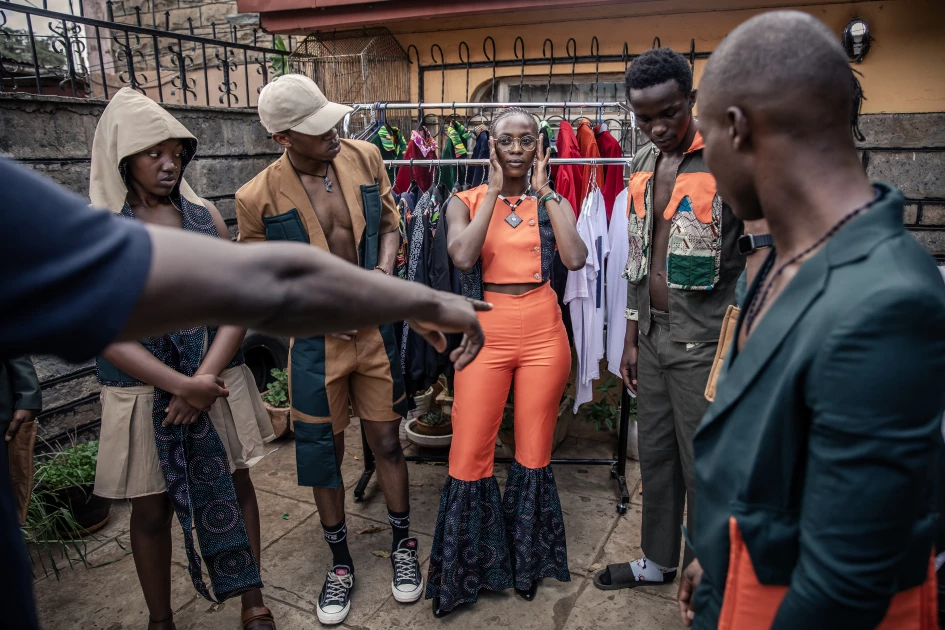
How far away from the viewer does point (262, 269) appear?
993 millimetres

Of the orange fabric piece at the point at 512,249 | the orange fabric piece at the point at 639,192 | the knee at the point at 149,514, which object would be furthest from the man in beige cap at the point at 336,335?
the orange fabric piece at the point at 639,192

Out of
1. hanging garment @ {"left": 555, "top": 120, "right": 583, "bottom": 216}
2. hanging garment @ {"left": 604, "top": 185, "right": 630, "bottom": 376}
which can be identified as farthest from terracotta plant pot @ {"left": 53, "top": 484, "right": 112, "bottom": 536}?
hanging garment @ {"left": 555, "top": 120, "right": 583, "bottom": 216}

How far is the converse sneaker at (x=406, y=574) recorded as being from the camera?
3193 mm

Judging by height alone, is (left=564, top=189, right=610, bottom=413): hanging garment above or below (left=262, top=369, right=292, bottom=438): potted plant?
above

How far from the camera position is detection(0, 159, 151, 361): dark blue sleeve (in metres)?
0.82

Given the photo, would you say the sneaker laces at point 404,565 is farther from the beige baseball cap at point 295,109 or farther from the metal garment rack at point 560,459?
the beige baseball cap at point 295,109

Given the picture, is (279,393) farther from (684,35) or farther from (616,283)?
(684,35)

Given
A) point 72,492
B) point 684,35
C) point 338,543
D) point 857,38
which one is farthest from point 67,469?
point 857,38

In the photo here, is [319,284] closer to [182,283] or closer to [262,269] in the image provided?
[262,269]

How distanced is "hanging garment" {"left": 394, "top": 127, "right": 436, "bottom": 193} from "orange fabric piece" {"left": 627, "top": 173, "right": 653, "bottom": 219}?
5.03 ft

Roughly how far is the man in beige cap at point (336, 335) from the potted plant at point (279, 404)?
1842 mm

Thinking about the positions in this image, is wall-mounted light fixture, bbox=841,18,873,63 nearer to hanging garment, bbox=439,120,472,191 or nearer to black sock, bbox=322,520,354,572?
hanging garment, bbox=439,120,472,191

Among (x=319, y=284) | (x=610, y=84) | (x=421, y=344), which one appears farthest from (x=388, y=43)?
(x=319, y=284)

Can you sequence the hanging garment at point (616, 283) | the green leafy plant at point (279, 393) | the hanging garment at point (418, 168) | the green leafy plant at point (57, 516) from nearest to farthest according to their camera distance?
the green leafy plant at point (57, 516) → the hanging garment at point (616, 283) → the hanging garment at point (418, 168) → the green leafy plant at point (279, 393)
